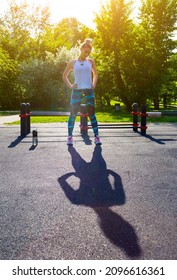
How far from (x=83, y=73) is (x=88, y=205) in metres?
4.04

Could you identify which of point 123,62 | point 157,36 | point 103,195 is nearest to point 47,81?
point 123,62

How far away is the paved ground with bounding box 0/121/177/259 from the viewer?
→ 2.53 metres

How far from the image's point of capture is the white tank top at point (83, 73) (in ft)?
22.6

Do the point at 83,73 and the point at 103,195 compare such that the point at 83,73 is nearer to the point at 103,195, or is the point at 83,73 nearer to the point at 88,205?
the point at 103,195

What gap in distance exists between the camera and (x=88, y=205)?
139 inches

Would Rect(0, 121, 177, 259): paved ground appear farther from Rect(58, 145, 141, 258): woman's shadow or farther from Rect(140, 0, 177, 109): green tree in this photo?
Rect(140, 0, 177, 109): green tree

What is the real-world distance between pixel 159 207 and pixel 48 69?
98.3 ft

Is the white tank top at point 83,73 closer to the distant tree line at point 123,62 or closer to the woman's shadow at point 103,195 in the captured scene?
the woman's shadow at point 103,195

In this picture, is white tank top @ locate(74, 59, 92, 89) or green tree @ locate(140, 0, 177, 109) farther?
green tree @ locate(140, 0, 177, 109)

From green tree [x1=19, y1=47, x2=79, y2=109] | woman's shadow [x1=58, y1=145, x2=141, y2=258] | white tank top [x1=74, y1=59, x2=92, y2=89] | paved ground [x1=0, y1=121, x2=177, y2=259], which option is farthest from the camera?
green tree [x1=19, y1=47, x2=79, y2=109]

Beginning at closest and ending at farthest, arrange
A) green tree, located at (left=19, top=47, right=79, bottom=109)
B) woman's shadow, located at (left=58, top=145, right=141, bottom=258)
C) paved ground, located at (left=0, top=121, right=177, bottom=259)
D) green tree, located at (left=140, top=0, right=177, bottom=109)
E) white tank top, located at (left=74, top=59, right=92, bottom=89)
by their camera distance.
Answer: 1. paved ground, located at (left=0, top=121, right=177, bottom=259)
2. woman's shadow, located at (left=58, top=145, right=141, bottom=258)
3. white tank top, located at (left=74, top=59, right=92, bottom=89)
4. green tree, located at (left=140, top=0, right=177, bottom=109)
5. green tree, located at (left=19, top=47, right=79, bottom=109)

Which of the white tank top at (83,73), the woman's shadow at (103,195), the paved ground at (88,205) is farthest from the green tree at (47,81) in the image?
the woman's shadow at (103,195)

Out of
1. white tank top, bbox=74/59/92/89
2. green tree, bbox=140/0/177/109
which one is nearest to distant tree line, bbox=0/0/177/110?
green tree, bbox=140/0/177/109

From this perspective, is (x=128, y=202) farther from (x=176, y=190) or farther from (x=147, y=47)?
(x=147, y=47)
